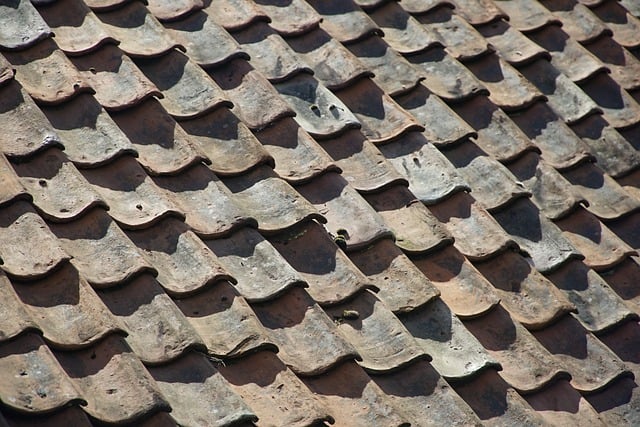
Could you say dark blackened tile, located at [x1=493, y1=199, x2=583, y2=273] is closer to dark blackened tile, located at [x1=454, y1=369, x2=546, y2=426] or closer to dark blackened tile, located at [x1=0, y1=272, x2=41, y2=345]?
dark blackened tile, located at [x1=454, y1=369, x2=546, y2=426]

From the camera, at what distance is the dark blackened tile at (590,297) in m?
3.53

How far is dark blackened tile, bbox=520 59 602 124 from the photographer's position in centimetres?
439

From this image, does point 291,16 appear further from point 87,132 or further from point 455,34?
point 87,132

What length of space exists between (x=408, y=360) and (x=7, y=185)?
136cm

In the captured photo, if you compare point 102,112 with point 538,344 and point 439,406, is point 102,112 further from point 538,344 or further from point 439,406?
point 538,344

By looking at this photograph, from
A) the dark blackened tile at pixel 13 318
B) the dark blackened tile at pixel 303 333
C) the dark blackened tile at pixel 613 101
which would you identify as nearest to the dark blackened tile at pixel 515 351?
the dark blackened tile at pixel 303 333

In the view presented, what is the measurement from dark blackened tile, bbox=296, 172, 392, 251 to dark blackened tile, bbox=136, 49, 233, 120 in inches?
18.6

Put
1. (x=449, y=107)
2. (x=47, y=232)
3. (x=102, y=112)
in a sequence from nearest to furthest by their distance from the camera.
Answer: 1. (x=47, y=232)
2. (x=102, y=112)
3. (x=449, y=107)

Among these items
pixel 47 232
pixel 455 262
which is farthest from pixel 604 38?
pixel 47 232

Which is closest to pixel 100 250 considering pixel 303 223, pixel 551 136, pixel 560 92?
pixel 303 223

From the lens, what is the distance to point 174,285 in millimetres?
2807

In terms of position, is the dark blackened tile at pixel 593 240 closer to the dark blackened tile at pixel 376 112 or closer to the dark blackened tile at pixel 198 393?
the dark blackened tile at pixel 376 112

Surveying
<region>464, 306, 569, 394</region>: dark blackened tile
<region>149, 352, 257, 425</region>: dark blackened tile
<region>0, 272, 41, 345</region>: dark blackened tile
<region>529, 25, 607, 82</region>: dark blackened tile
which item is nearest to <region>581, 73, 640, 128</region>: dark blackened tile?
<region>529, 25, 607, 82</region>: dark blackened tile

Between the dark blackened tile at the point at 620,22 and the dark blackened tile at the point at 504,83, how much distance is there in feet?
3.12
